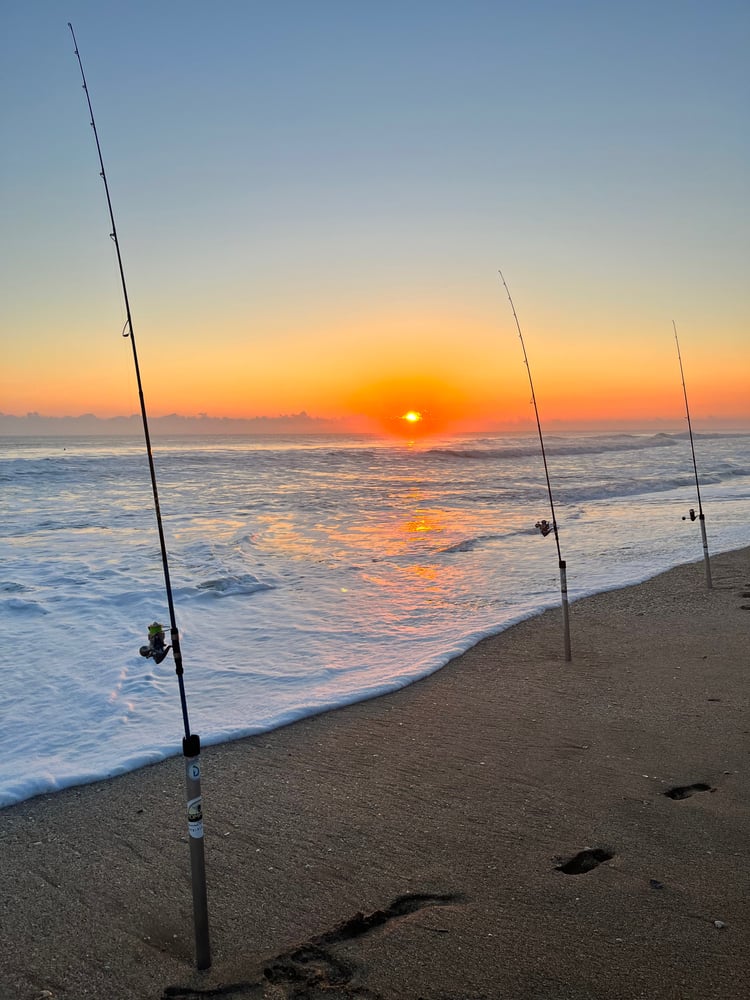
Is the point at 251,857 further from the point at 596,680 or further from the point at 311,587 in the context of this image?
the point at 311,587

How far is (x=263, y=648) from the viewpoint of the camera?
7.67 metres

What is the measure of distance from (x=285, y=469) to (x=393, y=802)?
36248 mm

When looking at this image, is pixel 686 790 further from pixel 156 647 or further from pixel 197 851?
pixel 156 647

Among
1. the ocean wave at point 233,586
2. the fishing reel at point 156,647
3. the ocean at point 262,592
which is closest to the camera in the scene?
the fishing reel at point 156,647

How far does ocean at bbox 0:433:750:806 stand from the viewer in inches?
229

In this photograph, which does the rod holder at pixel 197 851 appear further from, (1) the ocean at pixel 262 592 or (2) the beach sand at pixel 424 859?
(1) the ocean at pixel 262 592

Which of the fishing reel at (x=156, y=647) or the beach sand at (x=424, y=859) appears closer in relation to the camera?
the beach sand at (x=424, y=859)

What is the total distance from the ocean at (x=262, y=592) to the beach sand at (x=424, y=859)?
791mm

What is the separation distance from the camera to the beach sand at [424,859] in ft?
9.28

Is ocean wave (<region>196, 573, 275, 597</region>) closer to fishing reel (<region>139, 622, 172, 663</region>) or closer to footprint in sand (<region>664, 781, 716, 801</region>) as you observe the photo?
fishing reel (<region>139, 622, 172, 663</region>)

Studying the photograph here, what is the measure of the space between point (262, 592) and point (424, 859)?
699cm

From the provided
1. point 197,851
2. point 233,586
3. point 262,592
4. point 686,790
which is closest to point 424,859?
point 197,851

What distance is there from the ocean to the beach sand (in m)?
0.79

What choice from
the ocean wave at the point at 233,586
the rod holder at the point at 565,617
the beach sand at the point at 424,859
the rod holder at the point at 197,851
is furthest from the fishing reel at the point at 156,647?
the ocean wave at the point at 233,586
